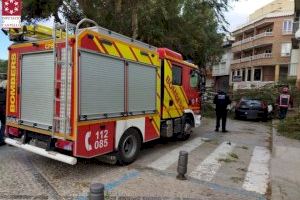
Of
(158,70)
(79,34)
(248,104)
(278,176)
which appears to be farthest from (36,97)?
(248,104)

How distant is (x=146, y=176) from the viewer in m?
7.01

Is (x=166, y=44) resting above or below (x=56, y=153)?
above

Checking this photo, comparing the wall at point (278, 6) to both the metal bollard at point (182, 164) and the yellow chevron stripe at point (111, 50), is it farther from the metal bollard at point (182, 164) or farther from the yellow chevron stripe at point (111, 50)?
the metal bollard at point (182, 164)

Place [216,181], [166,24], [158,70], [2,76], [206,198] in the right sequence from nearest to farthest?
[206,198] < [216,181] < [158,70] < [2,76] < [166,24]

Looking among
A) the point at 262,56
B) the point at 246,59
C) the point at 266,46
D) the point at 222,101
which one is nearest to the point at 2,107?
the point at 222,101

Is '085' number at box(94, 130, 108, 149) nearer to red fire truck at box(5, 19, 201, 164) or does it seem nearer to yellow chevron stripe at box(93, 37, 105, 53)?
red fire truck at box(5, 19, 201, 164)

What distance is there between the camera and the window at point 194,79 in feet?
37.7

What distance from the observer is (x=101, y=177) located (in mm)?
6816

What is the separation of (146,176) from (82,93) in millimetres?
2116

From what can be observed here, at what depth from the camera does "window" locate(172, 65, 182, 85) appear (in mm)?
10017

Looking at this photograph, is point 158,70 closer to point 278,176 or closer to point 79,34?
point 79,34

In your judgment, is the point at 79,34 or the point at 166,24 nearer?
the point at 79,34

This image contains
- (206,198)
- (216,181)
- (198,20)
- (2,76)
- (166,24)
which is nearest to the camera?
(206,198)

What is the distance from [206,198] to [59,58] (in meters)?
3.59
